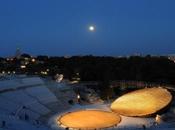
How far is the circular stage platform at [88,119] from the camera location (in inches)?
1204

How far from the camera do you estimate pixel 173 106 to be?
123 ft

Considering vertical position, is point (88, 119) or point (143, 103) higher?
point (143, 103)

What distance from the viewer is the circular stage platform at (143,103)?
33.4 m

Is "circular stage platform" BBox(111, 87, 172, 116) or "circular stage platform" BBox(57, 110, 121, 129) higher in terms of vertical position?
"circular stage platform" BBox(111, 87, 172, 116)

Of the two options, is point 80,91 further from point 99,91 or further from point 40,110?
point 40,110

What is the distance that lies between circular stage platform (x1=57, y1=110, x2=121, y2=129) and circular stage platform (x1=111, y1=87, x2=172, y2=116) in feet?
3.44

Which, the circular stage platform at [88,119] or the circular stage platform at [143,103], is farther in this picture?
the circular stage platform at [143,103]

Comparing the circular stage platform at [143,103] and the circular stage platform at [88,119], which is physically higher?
the circular stage platform at [143,103]

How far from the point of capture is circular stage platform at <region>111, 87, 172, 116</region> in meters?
33.4

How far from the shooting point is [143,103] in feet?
114

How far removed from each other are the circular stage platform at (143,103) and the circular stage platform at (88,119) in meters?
1.05

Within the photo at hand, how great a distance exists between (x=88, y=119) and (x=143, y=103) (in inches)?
210

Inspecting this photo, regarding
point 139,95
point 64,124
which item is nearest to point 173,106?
point 139,95

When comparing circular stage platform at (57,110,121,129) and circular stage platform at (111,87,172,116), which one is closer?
circular stage platform at (57,110,121,129)
